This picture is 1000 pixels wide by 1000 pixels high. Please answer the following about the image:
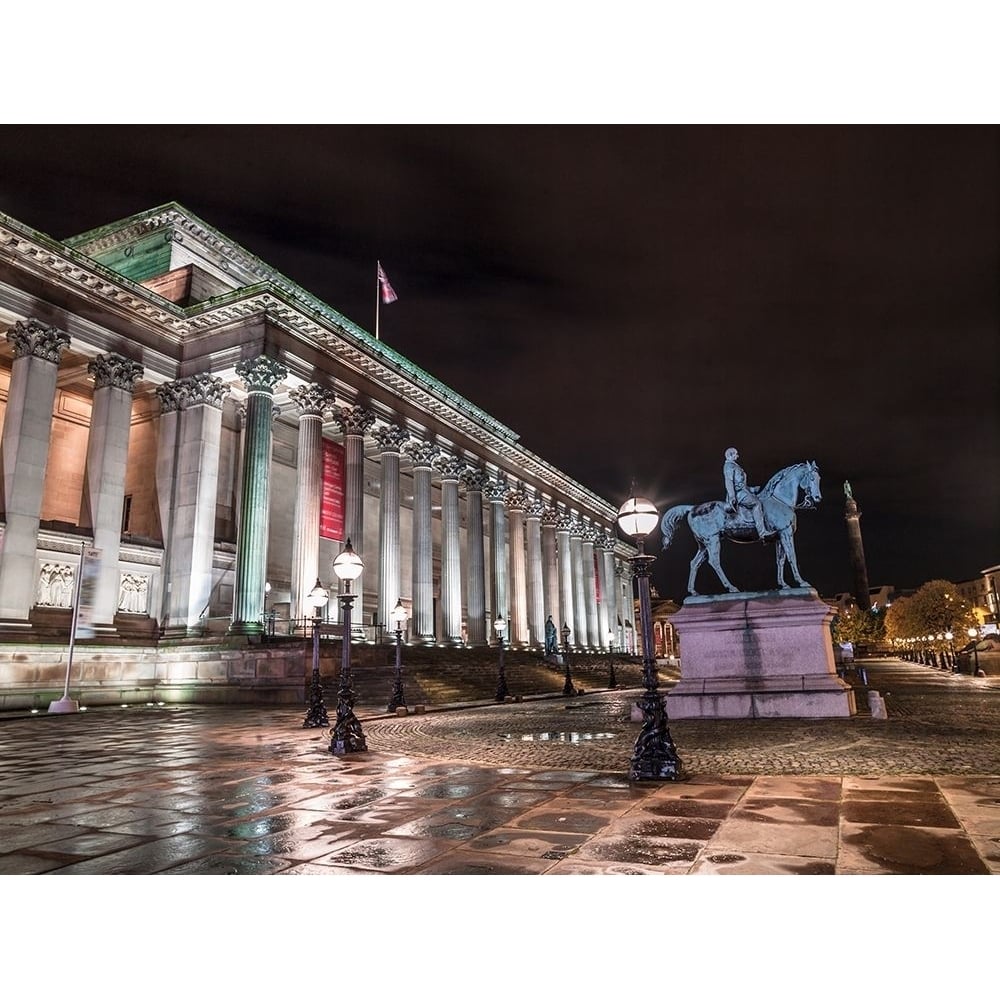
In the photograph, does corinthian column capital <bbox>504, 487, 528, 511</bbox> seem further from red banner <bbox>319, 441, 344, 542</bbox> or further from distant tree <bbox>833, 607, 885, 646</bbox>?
distant tree <bbox>833, 607, 885, 646</bbox>

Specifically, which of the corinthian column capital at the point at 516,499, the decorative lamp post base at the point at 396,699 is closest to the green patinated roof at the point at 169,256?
the corinthian column capital at the point at 516,499

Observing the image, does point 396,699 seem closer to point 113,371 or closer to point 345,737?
point 345,737

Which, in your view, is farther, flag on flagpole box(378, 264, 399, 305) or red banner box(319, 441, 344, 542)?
flag on flagpole box(378, 264, 399, 305)

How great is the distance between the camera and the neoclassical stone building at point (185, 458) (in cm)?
2680

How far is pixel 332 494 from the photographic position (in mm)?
34938

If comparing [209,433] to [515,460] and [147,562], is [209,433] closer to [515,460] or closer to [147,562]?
[147,562]

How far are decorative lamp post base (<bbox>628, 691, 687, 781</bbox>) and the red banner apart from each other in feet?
86.9

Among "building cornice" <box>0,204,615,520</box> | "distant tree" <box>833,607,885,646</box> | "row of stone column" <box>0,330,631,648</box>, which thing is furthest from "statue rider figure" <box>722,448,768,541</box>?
"distant tree" <box>833,607,885,646</box>

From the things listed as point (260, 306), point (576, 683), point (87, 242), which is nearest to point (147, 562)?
point (260, 306)

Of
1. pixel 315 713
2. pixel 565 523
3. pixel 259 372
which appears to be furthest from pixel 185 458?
pixel 565 523

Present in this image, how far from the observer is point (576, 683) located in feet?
134

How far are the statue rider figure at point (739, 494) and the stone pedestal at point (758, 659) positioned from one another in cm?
192

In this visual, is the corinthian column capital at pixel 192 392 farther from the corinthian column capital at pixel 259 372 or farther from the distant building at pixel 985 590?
the distant building at pixel 985 590

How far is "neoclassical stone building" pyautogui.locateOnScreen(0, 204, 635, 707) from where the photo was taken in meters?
26.8
